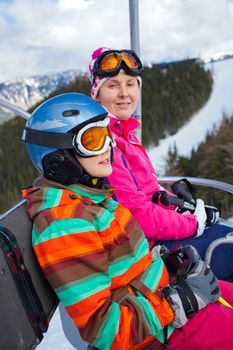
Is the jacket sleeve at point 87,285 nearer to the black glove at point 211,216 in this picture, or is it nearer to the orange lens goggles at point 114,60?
the black glove at point 211,216

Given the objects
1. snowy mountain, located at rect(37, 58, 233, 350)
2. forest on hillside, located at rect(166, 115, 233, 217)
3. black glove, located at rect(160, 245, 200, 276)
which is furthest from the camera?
snowy mountain, located at rect(37, 58, 233, 350)

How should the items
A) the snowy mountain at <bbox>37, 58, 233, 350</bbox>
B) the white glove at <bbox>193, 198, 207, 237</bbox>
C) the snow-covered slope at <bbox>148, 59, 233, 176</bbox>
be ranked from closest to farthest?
the white glove at <bbox>193, 198, 207, 237</bbox>, the snowy mountain at <bbox>37, 58, 233, 350</bbox>, the snow-covered slope at <bbox>148, 59, 233, 176</bbox>

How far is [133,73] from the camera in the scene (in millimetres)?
2090

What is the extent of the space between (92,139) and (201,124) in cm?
6707

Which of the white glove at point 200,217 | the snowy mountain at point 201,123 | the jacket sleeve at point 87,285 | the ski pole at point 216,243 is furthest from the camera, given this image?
the snowy mountain at point 201,123

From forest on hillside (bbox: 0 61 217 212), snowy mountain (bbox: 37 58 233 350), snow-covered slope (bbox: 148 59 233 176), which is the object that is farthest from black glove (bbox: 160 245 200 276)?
snow-covered slope (bbox: 148 59 233 176)

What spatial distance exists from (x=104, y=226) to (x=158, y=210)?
63 cm

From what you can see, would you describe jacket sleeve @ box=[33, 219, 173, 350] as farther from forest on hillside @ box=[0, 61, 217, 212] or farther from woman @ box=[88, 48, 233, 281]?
forest on hillside @ box=[0, 61, 217, 212]

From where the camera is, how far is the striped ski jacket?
3.84 feet

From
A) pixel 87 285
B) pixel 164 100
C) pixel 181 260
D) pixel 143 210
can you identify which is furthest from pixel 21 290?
pixel 164 100

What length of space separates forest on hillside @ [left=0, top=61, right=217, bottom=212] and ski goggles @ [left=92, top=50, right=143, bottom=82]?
4627cm

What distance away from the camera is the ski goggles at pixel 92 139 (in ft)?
4.36

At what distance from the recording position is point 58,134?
4.27 ft

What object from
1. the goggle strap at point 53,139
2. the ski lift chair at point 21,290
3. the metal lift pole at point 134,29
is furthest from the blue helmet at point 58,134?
the metal lift pole at point 134,29
